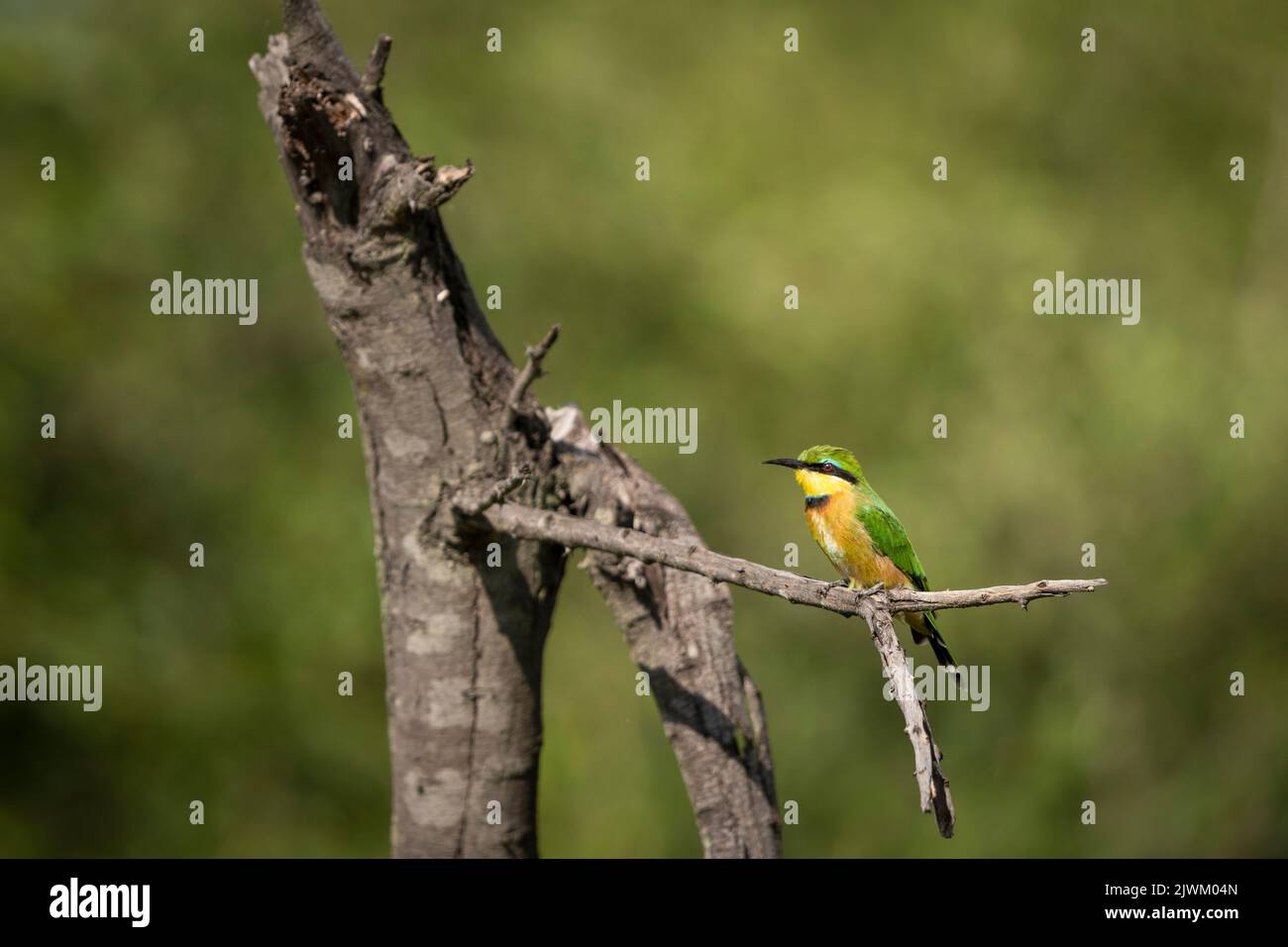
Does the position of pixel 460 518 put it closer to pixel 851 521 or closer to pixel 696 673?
pixel 696 673

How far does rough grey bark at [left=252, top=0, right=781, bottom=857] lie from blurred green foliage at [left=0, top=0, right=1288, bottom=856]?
3366 millimetres

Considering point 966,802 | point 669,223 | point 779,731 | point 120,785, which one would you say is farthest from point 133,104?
point 966,802

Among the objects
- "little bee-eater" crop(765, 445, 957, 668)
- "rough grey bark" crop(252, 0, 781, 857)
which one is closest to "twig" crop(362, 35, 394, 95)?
"rough grey bark" crop(252, 0, 781, 857)

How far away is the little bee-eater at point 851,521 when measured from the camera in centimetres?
334

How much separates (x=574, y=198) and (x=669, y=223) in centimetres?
63

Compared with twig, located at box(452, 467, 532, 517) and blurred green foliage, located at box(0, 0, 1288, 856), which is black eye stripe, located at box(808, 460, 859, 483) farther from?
blurred green foliage, located at box(0, 0, 1288, 856)

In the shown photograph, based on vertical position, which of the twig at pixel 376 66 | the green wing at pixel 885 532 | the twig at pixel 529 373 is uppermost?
the twig at pixel 376 66

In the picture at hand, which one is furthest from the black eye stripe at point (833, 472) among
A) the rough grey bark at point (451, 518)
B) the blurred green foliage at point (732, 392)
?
the blurred green foliage at point (732, 392)

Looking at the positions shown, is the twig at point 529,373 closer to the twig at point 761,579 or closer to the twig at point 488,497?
the twig at point 488,497

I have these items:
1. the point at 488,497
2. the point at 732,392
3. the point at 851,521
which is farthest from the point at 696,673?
the point at 732,392

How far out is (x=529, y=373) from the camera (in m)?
2.76

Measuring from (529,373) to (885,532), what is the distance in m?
1.22

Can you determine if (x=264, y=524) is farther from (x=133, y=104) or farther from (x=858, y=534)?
(x=858, y=534)

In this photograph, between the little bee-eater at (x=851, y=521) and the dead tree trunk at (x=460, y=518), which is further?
the little bee-eater at (x=851, y=521)
